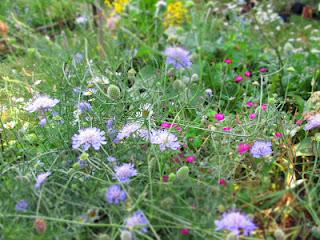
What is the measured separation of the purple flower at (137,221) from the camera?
2.77ft

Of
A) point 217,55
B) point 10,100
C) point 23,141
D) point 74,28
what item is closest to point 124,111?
point 23,141

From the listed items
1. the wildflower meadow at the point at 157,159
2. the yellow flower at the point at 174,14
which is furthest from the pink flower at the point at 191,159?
the yellow flower at the point at 174,14

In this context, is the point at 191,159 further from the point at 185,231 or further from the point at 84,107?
the point at 84,107

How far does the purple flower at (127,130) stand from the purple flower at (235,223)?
1.16ft

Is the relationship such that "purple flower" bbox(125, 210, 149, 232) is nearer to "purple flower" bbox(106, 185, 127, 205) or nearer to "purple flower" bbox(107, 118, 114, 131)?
"purple flower" bbox(106, 185, 127, 205)

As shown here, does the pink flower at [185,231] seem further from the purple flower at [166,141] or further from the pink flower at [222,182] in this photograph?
the purple flower at [166,141]

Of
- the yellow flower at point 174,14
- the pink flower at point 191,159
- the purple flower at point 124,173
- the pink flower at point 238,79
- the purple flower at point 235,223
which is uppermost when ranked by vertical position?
the purple flower at point 235,223

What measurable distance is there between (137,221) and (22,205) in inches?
8.8

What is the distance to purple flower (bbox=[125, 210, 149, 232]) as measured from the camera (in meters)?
0.85

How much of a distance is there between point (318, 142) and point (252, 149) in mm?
241

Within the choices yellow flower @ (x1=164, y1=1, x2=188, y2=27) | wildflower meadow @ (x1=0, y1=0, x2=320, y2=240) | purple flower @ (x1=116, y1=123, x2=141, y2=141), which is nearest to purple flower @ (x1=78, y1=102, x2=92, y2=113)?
→ wildflower meadow @ (x1=0, y1=0, x2=320, y2=240)

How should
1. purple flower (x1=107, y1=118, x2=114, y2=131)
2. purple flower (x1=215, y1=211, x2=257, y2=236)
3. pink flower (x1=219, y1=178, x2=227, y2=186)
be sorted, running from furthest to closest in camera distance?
purple flower (x1=107, y1=118, x2=114, y2=131)
pink flower (x1=219, y1=178, x2=227, y2=186)
purple flower (x1=215, y1=211, x2=257, y2=236)

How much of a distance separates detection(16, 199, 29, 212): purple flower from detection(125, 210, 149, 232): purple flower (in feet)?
0.65

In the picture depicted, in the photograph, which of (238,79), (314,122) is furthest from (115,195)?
(238,79)
